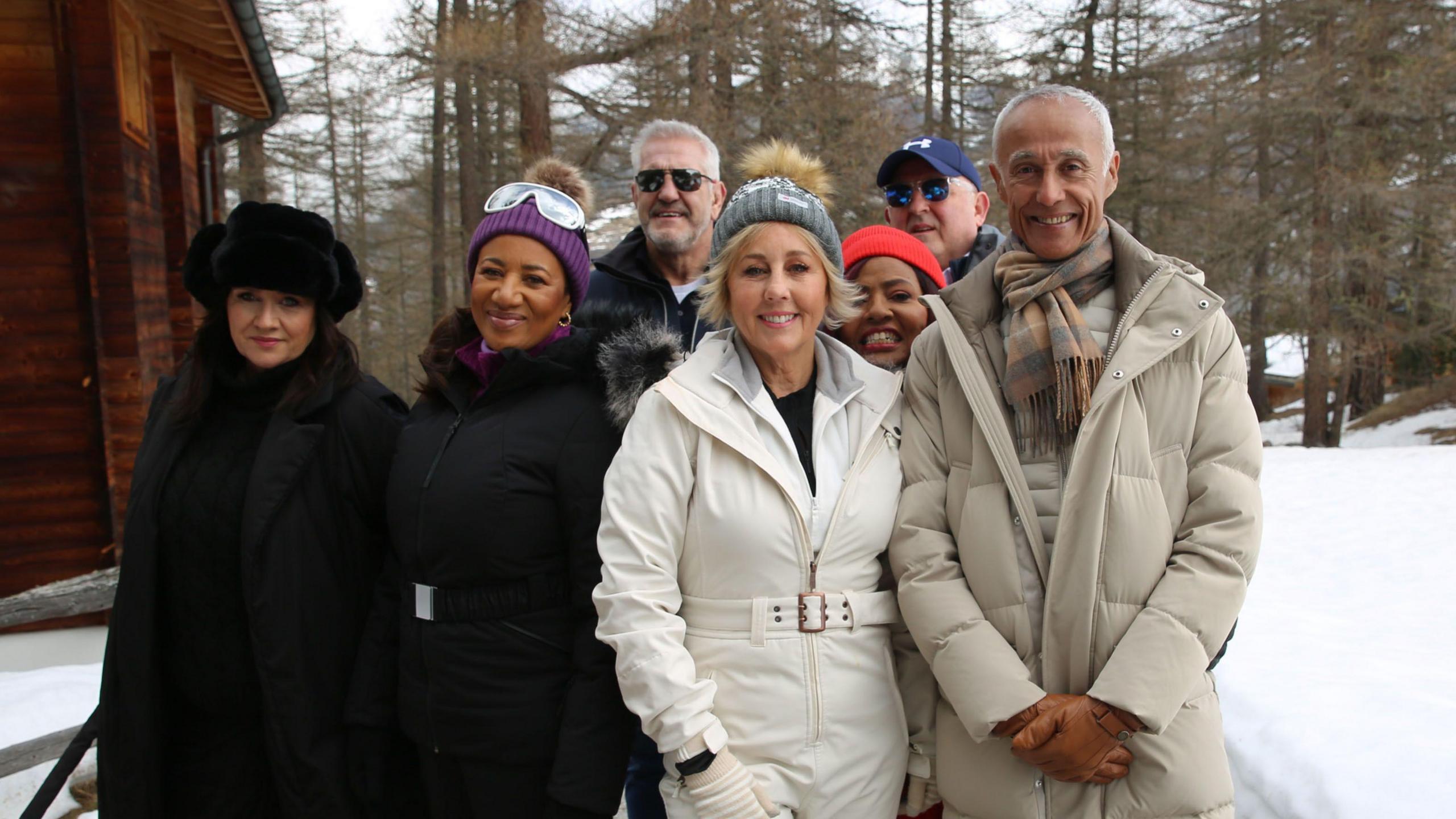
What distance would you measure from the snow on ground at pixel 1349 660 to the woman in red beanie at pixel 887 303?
2.09m

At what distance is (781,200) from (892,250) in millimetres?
664

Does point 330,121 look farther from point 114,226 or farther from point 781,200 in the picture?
point 781,200

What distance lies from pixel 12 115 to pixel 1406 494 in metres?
12.3

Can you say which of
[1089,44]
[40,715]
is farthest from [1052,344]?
[1089,44]

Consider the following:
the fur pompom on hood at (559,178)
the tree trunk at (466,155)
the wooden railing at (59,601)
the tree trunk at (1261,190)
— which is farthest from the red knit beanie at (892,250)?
the tree trunk at (1261,190)

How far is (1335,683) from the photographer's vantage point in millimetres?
3865

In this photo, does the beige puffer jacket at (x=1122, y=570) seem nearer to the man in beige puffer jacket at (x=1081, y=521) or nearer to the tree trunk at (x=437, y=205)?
the man in beige puffer jacket at (x=1081, y=521)

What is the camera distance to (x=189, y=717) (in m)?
2.28

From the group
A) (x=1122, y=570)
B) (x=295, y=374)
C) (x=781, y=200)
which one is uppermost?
(x=781, y=200)

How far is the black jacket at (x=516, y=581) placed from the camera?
6.38 ft

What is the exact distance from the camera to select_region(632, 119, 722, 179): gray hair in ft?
11.8

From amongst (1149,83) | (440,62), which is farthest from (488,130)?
(1149,83)

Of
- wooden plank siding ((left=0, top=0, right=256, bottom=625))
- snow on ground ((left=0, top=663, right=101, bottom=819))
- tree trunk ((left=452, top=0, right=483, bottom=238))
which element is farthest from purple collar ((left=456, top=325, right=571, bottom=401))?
tree trunk ((left=452, top=0, right=483, bottom=238))

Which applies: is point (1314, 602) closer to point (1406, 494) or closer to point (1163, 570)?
point (1406, 494)
